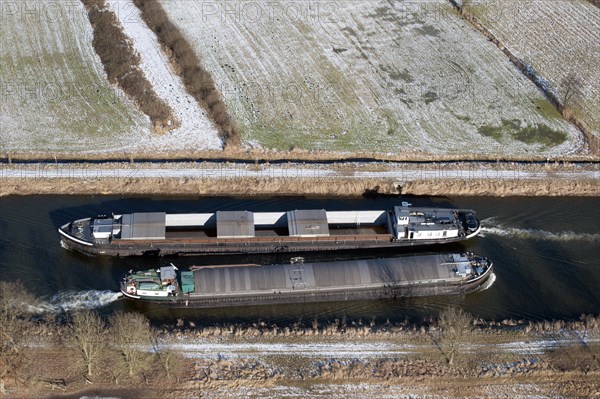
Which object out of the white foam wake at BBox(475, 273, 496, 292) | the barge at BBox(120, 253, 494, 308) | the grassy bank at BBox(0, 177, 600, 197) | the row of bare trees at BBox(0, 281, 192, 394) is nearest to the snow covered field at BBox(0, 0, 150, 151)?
the grassy bank at BBox(0, 177, 600, 197)

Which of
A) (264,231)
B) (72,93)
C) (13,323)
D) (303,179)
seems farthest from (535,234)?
(72,93)

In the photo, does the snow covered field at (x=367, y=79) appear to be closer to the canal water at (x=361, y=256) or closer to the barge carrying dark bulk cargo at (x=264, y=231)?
the canal water at (x=361, y=256)

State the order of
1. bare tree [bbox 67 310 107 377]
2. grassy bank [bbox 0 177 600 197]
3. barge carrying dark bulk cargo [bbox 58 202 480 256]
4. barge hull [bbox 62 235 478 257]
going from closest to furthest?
bare tree [bbox 67 310 107 377] → barge hull [bbox 62 235 478 257] → barge carrying dark bulk cargo [bbox 58 202 480 256] → grassy bank [bbox 0 177 600 197]

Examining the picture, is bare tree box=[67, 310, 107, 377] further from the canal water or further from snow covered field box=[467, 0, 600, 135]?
snow covered field box=[467, 0, 600, 135]

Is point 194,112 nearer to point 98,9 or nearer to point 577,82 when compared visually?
point 98,9

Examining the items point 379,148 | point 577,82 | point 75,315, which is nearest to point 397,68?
point 379,148

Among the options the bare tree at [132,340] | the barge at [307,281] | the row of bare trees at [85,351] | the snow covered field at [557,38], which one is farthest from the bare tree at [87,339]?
the snow covered field at [557,38]

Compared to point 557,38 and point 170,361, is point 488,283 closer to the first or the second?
point 170,361
